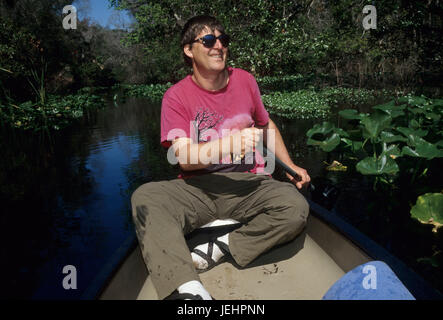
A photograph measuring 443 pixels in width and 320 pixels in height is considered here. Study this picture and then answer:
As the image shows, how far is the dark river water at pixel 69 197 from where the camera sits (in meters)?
3.09

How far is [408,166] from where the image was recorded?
3.80m

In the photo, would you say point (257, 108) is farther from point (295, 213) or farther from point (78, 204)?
point (78, 204)

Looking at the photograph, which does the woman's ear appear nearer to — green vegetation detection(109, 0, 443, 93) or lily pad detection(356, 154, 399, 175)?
lily pad detection(356, 154, 399, 175)

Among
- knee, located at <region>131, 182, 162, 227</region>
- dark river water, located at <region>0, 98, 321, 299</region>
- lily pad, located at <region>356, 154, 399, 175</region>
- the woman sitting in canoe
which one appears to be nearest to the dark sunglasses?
the woman sitting in canoe

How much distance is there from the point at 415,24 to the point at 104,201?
294 inches

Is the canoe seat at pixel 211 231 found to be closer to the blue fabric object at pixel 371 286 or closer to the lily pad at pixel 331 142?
the blue fabric object at pixel 371 286

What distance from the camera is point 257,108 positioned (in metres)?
2.36

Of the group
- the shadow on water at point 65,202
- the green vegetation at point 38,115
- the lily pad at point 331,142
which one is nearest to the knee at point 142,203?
the shadow on water at point 65,202

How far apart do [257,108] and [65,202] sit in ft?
11.2

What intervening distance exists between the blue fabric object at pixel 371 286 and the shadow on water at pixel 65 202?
7.17 feet

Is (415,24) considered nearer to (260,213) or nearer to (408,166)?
(408,166)

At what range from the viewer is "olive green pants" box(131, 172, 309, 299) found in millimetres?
1649

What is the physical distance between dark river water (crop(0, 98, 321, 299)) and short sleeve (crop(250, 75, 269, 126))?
58.0 inches
